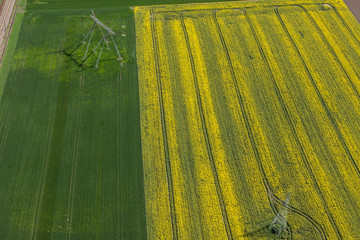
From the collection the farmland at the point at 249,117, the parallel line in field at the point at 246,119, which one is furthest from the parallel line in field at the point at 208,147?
the parallel line in field at the point at 246,119

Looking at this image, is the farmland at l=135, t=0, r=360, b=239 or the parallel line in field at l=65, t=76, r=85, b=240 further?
the farmland at l=135, t=0, r=360, b=239

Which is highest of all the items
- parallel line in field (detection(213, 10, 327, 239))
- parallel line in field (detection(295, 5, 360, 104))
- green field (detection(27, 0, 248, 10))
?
green field (detection(27, 0, 248, 10))

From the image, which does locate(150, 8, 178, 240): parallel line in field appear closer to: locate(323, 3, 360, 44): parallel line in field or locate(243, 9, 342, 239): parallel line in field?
locate(243, 9, 342, 239): parallel line in field

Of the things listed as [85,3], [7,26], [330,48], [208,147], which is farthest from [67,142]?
[330,48]

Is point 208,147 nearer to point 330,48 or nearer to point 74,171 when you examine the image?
point 74,171

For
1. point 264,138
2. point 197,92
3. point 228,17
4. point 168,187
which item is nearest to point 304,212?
point 264,138

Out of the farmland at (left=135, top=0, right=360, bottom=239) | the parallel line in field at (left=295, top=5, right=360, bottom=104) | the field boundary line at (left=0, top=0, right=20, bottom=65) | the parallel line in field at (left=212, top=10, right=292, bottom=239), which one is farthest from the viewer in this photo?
the field boundary line at (left=0, top=0, right=20, bottom=65)

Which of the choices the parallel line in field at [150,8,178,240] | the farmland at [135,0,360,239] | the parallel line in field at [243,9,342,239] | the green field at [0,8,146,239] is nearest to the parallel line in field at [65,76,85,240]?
the green field at [0,8,146,239]
